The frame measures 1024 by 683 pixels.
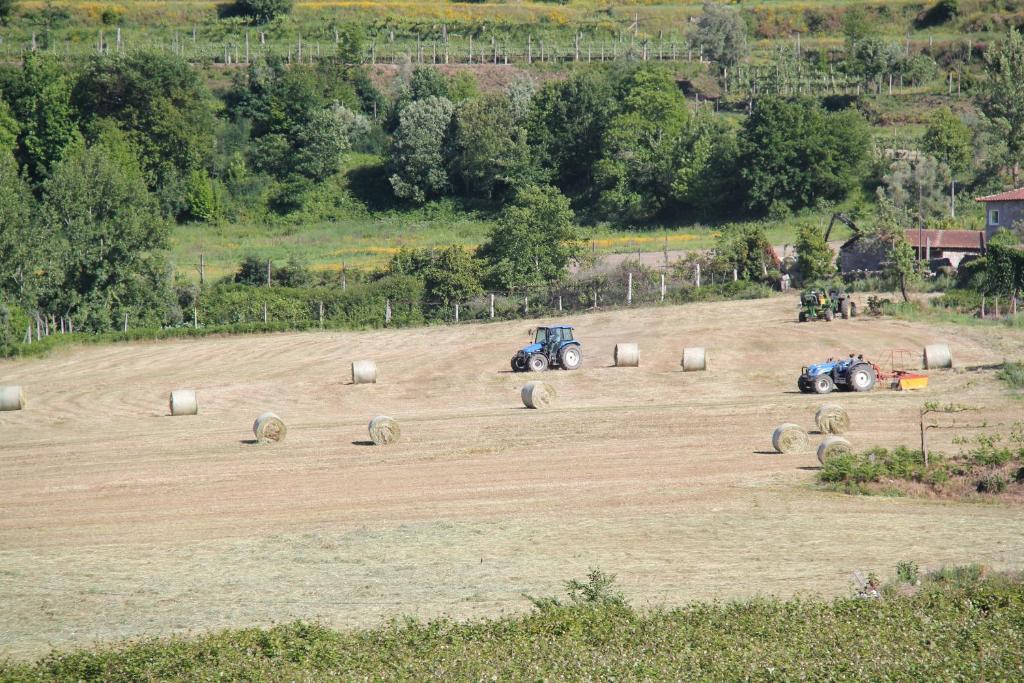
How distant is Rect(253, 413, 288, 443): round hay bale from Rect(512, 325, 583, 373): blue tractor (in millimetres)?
12685

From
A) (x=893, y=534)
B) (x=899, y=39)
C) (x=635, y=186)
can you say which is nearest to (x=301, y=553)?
(x=893, y=534)

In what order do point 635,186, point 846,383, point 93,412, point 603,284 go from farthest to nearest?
point 635,186 → point 603,284 → point 93,412 → point 846,383

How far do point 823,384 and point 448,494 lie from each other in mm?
15620

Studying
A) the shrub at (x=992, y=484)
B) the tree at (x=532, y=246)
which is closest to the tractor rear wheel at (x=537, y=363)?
the tree at (x=532, y=246)

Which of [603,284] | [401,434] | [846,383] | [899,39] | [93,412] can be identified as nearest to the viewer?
[401,434]

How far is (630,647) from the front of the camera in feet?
54.4

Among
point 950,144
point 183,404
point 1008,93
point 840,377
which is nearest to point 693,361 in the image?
point 840,377

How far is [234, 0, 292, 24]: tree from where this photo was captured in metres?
129

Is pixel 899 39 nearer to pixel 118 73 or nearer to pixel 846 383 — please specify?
pixel 118 73

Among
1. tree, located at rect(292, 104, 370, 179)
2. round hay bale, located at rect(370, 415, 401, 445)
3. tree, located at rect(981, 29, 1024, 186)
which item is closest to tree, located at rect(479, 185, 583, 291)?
round hay bale, located at rect(370, 415, 401, 445)

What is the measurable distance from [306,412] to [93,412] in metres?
7.04

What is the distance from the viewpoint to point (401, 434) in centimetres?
3422

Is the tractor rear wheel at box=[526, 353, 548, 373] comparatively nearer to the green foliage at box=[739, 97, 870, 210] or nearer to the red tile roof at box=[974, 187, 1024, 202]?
the red tile roof at box=[974, 187, 1024, 202]

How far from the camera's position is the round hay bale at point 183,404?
131 ft
